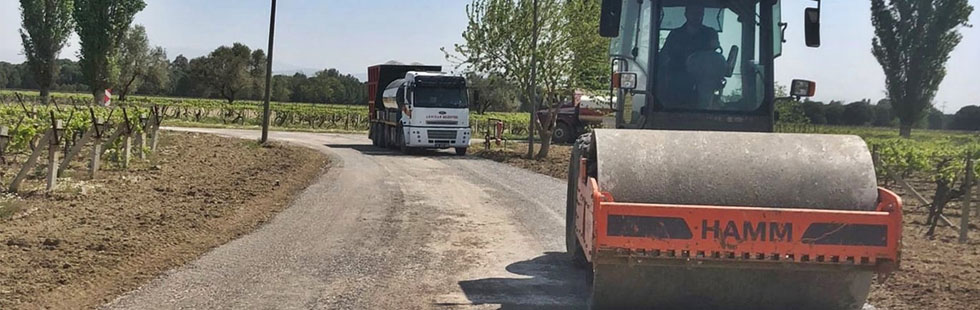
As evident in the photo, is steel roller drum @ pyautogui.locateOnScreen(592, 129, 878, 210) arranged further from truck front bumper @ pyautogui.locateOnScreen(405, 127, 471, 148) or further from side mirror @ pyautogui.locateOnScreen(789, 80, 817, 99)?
truck front bumper @ pyautogui.locateOnScreen(405, 127, 471, 148)

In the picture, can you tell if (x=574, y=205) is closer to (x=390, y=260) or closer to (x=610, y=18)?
(x=610, y=18)

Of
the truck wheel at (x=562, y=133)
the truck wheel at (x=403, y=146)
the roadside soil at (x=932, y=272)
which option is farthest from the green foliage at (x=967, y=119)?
the roadside soil at (x=932, y=272)

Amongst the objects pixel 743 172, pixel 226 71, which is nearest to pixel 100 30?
pixel 226 71

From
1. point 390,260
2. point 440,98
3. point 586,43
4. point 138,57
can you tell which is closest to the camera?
point 390,260

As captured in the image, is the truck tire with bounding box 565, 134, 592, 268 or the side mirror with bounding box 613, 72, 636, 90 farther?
the truck tire with bounding box 565, 134, 592, 268

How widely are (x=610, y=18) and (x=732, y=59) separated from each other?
113cm

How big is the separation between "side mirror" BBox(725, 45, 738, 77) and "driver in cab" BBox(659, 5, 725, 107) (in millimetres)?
64

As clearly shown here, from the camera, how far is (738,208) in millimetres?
5605

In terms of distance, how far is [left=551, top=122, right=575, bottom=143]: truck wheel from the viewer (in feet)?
126

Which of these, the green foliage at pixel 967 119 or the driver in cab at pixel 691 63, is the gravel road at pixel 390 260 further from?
the green foliage at pixel 967 119

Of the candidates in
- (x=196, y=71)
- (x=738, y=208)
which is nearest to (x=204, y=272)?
(x=738, y=208)

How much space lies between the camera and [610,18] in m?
8.00

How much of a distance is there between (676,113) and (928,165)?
12.0 m

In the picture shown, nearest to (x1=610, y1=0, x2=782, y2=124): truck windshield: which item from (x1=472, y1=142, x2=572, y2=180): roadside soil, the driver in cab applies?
the driver in cab
